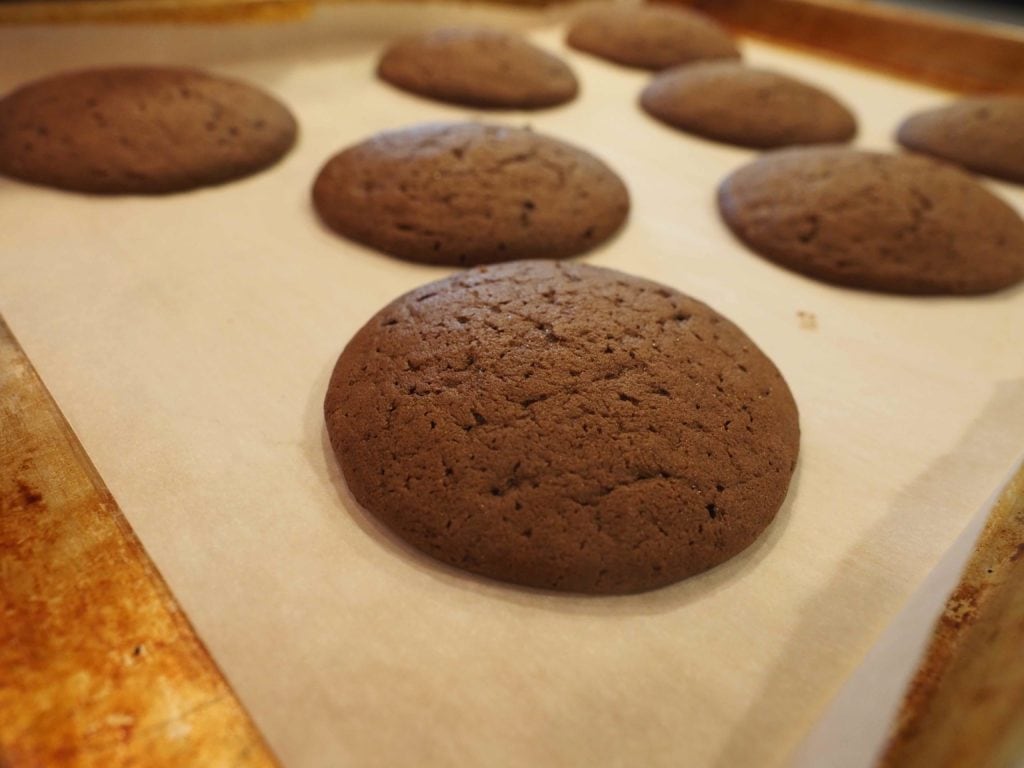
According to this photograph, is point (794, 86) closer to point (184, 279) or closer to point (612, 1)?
point (612, 1)

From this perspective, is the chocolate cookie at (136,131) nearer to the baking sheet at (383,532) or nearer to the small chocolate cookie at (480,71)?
the baking sheet at (383,532)

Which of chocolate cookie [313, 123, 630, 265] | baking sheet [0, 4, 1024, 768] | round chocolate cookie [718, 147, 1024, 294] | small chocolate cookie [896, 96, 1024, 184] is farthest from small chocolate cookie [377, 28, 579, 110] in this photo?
small chocolate cookie [896, 96, 1024, 184]

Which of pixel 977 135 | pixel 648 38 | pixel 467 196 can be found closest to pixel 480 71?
pixel 648 38

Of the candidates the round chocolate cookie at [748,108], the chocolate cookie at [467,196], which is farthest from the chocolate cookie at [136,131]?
the round chocolate cookie at [748,108]

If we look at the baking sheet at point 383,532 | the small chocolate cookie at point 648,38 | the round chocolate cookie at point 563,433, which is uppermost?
the small chocolate cookie at point 648,38

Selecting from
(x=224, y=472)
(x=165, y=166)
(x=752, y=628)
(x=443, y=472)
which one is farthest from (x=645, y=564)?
(x=165, y=166)

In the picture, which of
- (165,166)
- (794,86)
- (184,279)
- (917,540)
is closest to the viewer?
(917,540)
